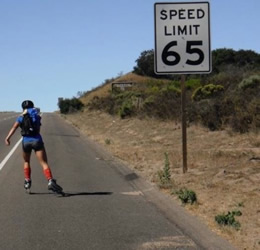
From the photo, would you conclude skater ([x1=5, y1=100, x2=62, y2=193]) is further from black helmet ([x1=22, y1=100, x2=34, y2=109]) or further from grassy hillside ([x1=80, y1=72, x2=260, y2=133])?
grassy hillside ([x1=80, y1=72, x2=260, y2=133])

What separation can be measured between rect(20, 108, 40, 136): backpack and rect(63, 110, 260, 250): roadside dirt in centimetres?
325

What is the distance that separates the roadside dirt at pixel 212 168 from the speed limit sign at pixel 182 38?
2.58 m

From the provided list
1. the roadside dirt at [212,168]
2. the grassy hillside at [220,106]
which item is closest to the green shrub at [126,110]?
the grassy hillside at [220,106]

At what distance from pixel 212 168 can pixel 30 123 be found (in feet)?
15.8

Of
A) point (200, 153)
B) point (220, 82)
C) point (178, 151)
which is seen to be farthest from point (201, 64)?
point (220, 82)

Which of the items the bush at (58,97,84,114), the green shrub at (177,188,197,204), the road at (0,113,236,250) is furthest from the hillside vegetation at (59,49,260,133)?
the bush at (58,97,84,114)

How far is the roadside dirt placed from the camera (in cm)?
874

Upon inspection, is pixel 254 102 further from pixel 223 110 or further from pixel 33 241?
pixel 33 241

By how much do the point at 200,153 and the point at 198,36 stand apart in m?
4.78

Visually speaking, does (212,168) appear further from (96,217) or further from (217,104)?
(217,104)

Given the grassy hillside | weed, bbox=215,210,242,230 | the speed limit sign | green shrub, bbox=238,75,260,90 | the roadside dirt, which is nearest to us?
weed, bbox=215,210,242,230

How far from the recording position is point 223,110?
2281 cm

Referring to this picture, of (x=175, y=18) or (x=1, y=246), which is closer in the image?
(x=1, y=246)

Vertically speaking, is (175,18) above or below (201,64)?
above
